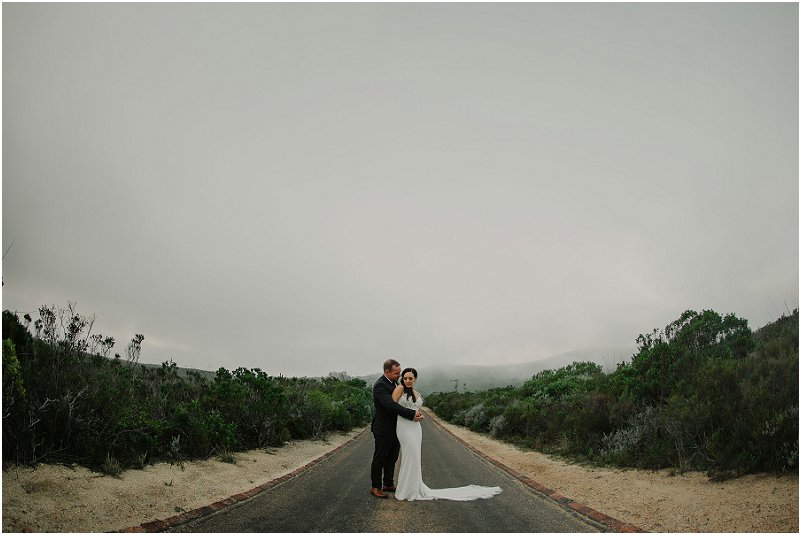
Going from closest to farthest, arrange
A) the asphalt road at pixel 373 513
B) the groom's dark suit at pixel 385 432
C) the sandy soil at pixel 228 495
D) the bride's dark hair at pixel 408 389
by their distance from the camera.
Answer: the sandy soil at pixel 228 495
the asphalt road at pixel 373 513
the groom's dark suit at pixel 385 432
the bride's dark hair at pixel 408 389

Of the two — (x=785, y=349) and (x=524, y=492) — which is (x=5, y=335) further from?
(x=785, y=349)

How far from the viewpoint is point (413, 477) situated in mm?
7844

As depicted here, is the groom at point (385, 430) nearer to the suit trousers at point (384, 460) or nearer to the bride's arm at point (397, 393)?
the suit trousers at point (384, 460)

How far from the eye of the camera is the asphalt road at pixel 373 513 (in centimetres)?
596

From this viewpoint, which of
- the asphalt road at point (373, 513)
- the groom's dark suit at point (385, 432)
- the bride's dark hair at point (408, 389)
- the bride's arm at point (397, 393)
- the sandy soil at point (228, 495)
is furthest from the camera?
the bride's dark hair at point (408, 389)

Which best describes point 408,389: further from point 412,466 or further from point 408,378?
point 412,466

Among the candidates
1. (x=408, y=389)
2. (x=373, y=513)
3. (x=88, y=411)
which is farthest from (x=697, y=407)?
(x=88, y=411)

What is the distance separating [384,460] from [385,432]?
54 centimetres

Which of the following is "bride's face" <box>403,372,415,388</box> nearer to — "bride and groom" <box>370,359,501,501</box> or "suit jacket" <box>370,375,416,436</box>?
"bride and groom" <box>370,359,501,501</box>

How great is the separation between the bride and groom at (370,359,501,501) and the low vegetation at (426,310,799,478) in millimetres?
4167

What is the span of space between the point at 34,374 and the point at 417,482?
22.1 feet

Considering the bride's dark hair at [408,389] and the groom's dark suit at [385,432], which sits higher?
the bride's dark hair at [408,389]

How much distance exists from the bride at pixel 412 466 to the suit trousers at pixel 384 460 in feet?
0.66

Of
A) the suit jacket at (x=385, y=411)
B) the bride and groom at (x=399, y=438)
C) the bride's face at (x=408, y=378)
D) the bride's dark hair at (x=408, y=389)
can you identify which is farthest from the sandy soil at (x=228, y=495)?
the bride's face at (x=408, y=378)
